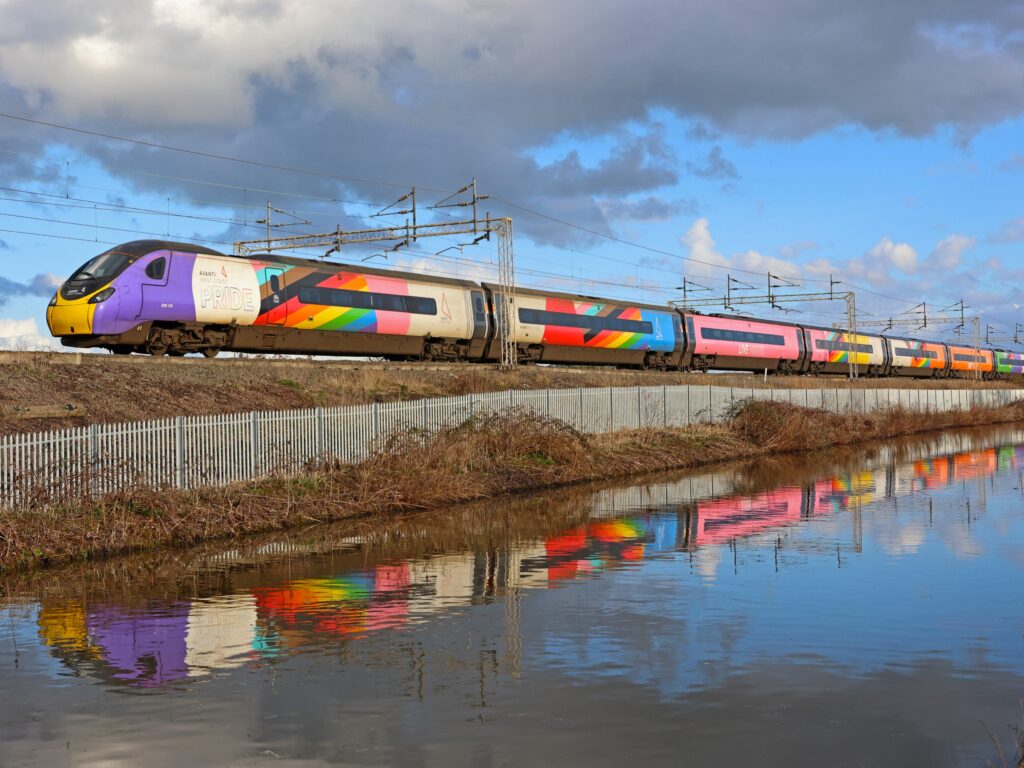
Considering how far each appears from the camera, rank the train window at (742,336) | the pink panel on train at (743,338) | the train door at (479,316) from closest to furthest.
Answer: the train door at (479,316), the pink panel on train at (743,338), the train window at (742,336)

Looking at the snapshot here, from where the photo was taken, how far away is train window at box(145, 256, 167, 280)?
26750 mm

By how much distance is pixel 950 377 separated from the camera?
78625 mm

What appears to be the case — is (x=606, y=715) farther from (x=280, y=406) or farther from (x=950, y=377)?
(x=950, y=377)

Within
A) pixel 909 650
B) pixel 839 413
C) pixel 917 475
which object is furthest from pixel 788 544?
pixel 839 413

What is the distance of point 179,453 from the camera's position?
1652cm

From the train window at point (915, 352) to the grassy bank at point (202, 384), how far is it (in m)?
41.0

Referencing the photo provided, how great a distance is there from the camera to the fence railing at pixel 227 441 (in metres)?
14.3

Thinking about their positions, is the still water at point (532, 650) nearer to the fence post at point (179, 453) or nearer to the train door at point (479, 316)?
the fence post at point (179, 453)

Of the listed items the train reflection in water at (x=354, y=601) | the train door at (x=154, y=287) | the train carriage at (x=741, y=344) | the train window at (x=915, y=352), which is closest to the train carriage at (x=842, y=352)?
the train carriage at (x=741, y=344)

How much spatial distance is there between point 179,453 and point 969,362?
246ft

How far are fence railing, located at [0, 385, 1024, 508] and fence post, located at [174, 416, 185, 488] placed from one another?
0.02 metres

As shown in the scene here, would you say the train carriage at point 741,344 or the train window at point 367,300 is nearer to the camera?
the train window at point 367,300

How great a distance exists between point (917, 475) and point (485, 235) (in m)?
17.2

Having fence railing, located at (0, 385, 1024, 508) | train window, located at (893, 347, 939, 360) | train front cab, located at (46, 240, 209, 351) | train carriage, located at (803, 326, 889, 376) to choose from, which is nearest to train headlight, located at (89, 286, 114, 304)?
train front cab, located at (46, 240, 209, 351)
